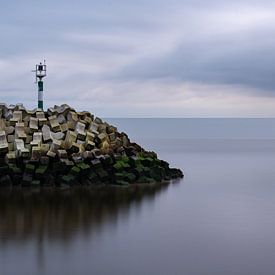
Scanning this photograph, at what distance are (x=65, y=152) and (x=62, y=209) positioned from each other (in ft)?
8.96

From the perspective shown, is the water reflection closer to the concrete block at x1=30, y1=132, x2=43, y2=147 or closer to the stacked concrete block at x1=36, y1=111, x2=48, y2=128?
the concrete block at x1=30, y1=132, x2=43, y2=147

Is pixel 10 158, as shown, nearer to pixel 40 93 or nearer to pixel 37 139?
pixel 37 139

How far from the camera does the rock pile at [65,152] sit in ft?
47.5

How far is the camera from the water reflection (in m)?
9.88

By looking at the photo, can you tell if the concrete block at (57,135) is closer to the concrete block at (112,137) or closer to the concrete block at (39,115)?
the concrete block at (39,115)

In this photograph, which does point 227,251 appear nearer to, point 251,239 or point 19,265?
point 251,239

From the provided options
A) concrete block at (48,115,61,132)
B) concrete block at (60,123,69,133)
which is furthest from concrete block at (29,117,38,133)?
concrete block at (60,123,69,133)

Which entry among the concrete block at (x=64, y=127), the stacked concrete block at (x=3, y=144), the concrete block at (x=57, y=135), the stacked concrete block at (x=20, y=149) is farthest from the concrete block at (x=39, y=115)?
the stacked concrete block at (x=20, y=149)

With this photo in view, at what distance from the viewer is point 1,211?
1172 centimetres

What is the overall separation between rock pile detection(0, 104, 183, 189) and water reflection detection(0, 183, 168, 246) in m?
0.43

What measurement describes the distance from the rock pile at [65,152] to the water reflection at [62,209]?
426 mm

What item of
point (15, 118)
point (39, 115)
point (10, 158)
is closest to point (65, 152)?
point (10, 158)

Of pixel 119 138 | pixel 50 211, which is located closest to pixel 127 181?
pixel 119 138

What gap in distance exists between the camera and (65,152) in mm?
14641
